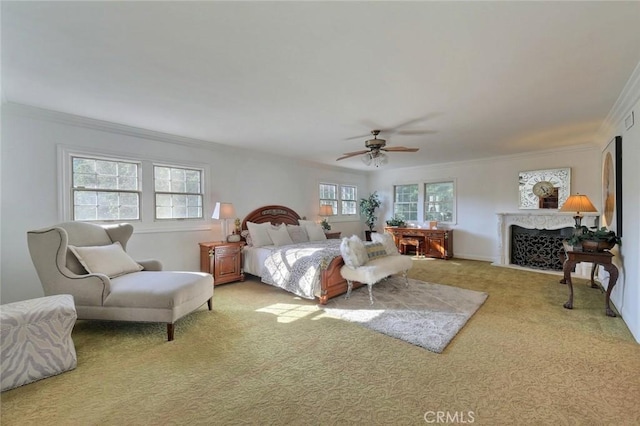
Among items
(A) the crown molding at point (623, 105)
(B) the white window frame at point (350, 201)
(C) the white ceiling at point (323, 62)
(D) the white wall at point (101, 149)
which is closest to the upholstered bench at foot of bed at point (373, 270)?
(C) the white ceiling at point (323, 62)

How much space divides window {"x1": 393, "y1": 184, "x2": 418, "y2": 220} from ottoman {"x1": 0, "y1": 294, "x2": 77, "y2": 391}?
24.1 feet

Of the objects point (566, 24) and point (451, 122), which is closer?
point (566, 24)

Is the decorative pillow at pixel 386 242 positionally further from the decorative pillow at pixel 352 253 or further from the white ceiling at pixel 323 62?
the white ceiling at pixel 323 62

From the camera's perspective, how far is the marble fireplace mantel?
5270mm

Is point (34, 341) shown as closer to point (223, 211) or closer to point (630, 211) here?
point (223, 211)

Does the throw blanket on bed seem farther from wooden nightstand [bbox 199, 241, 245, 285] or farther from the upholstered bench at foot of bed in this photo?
wooden nightstand [bbox 199, 241, 245, 285]

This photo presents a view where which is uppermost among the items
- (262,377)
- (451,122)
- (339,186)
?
(451,122)

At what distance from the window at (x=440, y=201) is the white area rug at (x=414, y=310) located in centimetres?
331

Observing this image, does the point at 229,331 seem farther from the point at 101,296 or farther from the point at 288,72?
the point at 288,72

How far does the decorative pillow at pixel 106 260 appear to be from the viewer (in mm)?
2898

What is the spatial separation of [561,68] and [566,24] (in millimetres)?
718

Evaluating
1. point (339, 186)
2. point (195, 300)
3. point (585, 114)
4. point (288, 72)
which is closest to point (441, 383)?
point (195, 300)

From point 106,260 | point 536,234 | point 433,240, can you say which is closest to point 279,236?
point 106,260

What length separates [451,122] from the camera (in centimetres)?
376
